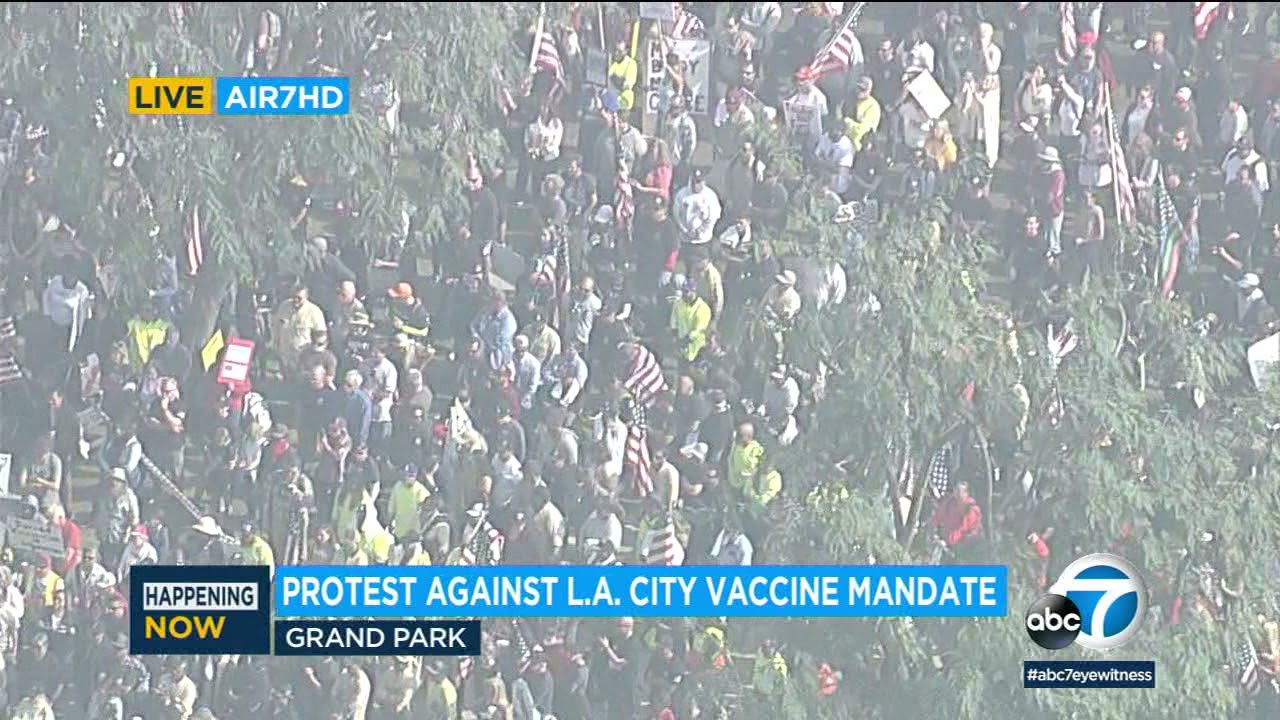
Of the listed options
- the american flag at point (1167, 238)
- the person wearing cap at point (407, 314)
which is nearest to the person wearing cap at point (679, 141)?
the person wearing cap at point (407, 314)

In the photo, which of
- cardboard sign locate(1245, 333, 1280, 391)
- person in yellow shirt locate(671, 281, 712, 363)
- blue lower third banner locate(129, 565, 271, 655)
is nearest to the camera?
blue lower third banner locate(129, 565, 271, 655)

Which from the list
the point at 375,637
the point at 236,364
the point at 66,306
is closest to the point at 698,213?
the point at 236,364

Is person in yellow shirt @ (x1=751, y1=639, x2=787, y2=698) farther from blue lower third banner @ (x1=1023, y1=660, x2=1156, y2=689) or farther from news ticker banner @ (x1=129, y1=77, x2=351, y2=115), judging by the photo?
news ticker banner @ (x1=129, y1=77, x2=351, y2=115)

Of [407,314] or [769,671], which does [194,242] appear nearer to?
[407,314]

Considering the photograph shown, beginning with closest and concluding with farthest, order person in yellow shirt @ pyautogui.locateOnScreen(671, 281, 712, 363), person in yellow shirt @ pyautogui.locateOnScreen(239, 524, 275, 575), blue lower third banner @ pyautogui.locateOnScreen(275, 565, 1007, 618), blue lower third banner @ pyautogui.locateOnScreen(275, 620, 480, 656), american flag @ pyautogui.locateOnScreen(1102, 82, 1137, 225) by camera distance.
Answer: blue lower third banner @ pyautogui.locateOnScreen(275, 620, 480, 656), blue lower third banner @ pyautogui.locateOnScreen(275, 565, 1007, 618), person in yellow shirt @ pyautogui.locateOnScreen(239, 524, 275, 575), person in yellow shirt @ pyautogui.locateOnScreen(671, 281, 712, 363), american flag @ pyautogui.locateOnScreen(1102, 82, 1137, 225)

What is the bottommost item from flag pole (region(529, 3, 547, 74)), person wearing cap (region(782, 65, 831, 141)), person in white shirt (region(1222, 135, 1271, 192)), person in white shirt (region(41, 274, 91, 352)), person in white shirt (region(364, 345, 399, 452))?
person in white shirt (region(364, 345, 399, 452))

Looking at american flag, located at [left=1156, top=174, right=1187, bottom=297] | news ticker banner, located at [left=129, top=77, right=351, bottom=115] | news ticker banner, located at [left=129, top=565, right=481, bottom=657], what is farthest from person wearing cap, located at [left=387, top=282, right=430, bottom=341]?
american flag, located at [left=1156, top=174, right=1187, bottom=297]
